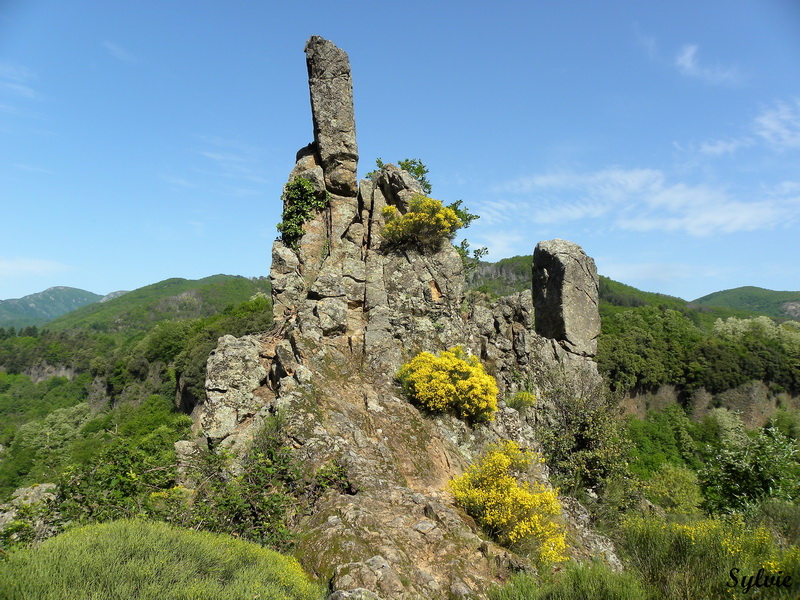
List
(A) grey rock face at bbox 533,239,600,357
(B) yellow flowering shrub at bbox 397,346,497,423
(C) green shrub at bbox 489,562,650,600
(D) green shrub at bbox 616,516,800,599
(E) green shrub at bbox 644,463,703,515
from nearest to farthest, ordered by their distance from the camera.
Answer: (C) green shrub at bbox 489,562,650,600
(D) green shrub at bbox 616,516,800,599
(B) yellow flowering shrub at bbox 397,346,497,423
(A) grey rock face at bbox 533,239,600,357
(E) green shrub at bbox 644,463,703,515

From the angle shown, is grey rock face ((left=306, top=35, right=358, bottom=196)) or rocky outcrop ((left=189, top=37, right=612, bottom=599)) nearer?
rocky outcrop ((left=189, top=37, right=612, bottom=599))

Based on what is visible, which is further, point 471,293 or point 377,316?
point 471,293

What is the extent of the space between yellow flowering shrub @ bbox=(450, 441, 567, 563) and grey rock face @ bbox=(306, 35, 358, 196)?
13.0 metres

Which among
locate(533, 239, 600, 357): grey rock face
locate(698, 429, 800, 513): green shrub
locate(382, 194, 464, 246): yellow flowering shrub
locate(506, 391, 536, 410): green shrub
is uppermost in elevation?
locate(382, 194, 464, 246): yellow flowering shrub

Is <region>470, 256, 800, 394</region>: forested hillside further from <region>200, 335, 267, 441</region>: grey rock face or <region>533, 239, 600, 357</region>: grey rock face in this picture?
<region>200, 335, 267, 441</region>: grey rock face

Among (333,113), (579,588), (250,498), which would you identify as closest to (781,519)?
(579,588)

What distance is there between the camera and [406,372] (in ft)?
46.3

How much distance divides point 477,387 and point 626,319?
2984 inches

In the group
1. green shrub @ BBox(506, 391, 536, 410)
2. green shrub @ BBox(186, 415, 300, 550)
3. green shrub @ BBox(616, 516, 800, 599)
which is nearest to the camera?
green shrub @ BBox(616, 516, 800, 599)

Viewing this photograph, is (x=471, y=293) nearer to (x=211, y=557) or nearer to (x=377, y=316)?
(x=377, y=316)

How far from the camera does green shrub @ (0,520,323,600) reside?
15.7 ft

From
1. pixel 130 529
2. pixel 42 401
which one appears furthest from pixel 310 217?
pixel 42 401

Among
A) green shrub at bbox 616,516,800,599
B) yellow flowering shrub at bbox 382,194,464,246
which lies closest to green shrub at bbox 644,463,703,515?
yellow flowering shrub at bbox 382,194,464,246

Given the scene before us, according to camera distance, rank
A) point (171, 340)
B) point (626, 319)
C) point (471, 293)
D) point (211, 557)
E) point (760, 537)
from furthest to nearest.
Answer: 1. point (626, 319)
2. point (171, 340)
3. point (471, 293)
4. point (760, 537)
5. point (211, 557)
